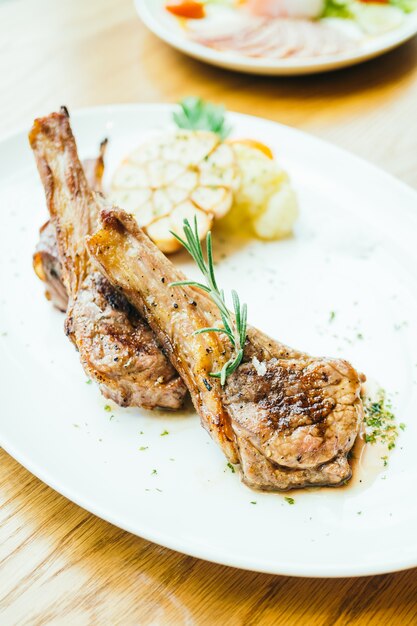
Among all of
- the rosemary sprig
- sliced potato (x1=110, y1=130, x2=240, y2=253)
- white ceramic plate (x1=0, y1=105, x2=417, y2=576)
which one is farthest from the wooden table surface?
sliced potato (x1=110, y1=130, x2=240, y2=253)

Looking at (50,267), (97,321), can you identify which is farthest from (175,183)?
(97,321)

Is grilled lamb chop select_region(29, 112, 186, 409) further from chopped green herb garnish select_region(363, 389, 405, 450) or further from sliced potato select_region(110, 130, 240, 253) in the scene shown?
chopped green herb garnish select_region(363, 389, 405, 450)

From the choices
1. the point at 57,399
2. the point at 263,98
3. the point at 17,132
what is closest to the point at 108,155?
the point at 17,132

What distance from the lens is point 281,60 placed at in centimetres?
→ 309

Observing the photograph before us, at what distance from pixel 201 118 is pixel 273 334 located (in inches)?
40.1

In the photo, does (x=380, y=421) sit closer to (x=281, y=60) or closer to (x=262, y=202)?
(x=262, y=202)

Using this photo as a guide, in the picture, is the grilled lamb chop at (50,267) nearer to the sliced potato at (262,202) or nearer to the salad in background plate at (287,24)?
the sliced potato at (262,202)

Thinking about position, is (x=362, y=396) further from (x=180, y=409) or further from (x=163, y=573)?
(x=163, y=573)

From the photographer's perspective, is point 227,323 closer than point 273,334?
Yes

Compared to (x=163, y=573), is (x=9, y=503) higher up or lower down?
higher up

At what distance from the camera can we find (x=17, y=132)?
2.62m

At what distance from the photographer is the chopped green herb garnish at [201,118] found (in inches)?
100

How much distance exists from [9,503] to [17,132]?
1551 mm

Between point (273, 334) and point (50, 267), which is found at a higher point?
point (50, 267)
